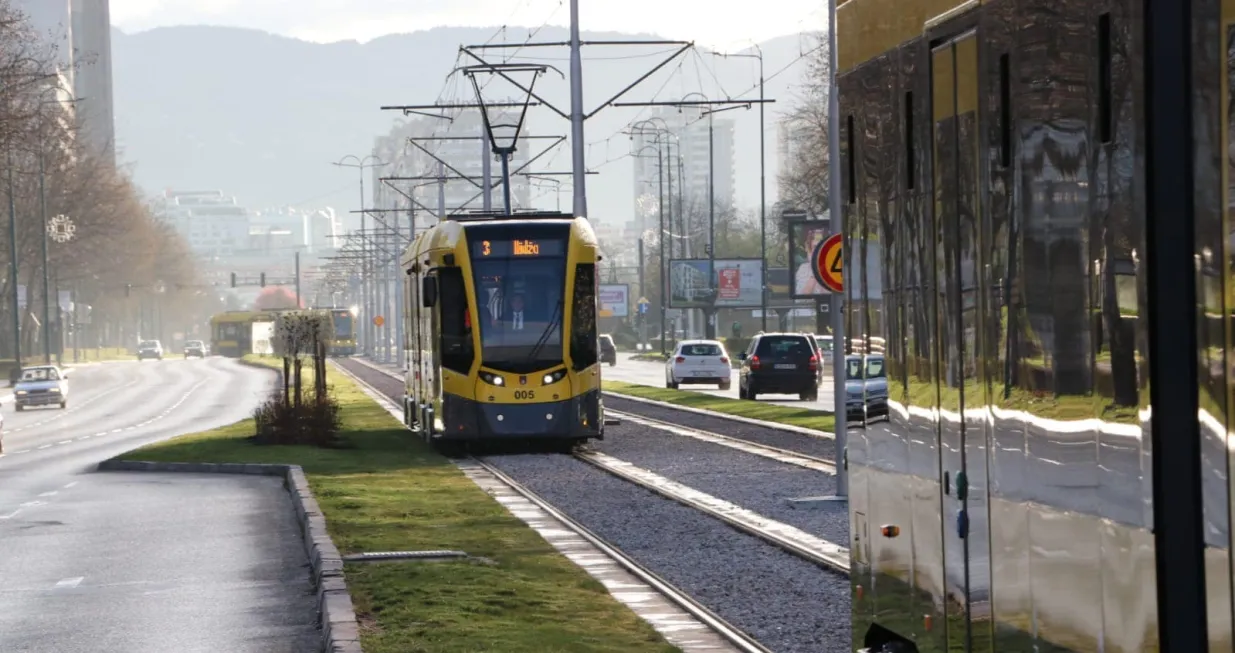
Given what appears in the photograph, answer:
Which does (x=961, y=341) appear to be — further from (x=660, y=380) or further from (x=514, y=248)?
(x=660, y=380)

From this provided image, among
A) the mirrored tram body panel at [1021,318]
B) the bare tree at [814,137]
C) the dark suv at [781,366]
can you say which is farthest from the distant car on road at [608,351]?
the mirrored tram body panel at [1021,318]

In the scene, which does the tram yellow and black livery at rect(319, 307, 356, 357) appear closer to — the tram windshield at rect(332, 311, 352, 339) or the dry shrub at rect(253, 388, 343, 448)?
the tram windshield at rect(332, 311, 352, 339)

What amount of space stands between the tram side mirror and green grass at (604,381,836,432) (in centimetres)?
Answer: 571

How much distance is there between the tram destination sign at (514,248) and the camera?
3058cm

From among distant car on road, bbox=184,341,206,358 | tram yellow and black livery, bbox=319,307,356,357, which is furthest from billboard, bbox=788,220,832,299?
distant car on road, bbox=184,341,206,358

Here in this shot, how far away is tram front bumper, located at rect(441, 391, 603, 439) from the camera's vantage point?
31.1 meters

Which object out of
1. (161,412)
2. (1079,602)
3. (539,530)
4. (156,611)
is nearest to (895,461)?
(1079,602)

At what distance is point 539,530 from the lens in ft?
64.7

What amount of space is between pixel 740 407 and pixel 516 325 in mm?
18215

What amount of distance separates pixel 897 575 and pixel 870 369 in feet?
2.29

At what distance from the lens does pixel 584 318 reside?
1222 inches

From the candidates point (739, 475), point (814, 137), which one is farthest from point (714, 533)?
point (814, 137)

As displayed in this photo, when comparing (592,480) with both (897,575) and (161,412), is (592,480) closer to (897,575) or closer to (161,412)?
(897,575)

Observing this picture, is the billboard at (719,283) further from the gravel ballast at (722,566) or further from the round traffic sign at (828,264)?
the round traffic sign at (828,264)
